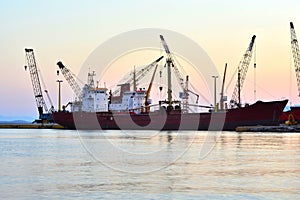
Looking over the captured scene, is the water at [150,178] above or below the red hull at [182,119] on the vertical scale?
below

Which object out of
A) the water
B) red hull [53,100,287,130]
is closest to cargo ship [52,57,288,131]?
red hull [53,100,287,130]

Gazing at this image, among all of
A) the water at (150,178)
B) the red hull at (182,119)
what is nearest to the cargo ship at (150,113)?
the red hull at (182,119)

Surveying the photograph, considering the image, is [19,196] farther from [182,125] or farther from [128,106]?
[128,106]

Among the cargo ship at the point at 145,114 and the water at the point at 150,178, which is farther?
the cargo ship at the point at 145,114

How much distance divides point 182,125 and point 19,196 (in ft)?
322

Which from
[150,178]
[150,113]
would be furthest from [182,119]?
[150,178]

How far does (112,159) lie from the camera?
4050 cm

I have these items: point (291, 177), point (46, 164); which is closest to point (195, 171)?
point (291, 177)

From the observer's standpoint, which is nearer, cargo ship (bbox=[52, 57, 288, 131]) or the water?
the water

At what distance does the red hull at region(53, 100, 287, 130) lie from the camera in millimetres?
111750

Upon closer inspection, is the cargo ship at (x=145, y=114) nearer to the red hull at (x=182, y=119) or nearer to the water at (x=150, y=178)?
the red hull at (x=182, y=119)

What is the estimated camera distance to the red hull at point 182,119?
11175cm

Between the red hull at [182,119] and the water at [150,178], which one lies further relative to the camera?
the red hull at [182,119]

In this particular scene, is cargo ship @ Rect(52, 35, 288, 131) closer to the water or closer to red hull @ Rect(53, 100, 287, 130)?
red hull @ Rect(53, 100, 287, 130)
